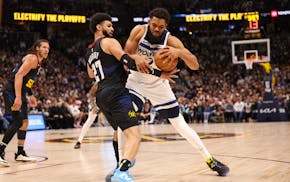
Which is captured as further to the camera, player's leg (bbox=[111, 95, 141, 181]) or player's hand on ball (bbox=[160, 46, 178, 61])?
player's hand on ball (bbox=[160, 46, 178, 61])

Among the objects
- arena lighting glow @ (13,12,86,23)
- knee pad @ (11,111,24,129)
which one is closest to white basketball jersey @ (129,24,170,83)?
knee pad @ (11,111,24,129)

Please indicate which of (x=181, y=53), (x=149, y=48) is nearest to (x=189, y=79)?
(x=149, y=48)

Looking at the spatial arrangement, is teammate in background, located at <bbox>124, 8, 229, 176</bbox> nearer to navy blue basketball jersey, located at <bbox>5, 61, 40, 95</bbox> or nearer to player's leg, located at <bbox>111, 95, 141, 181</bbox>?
player's leg, located at <bbox>111, 95, 141, 181</bbox>

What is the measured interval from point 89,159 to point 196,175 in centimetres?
203

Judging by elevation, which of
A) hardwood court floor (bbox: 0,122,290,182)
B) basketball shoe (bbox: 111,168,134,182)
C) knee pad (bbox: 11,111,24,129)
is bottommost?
hardwood court floor (bbox: 0,122,290,182)

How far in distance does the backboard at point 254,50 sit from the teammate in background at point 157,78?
15620 millimetres

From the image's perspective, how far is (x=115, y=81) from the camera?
3.90 meters

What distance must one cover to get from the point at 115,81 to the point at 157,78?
0.75m

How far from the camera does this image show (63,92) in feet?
69.1

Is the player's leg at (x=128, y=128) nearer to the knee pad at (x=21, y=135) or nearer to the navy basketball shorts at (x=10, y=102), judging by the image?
the navy basketball shorts at (x=10, y=102)

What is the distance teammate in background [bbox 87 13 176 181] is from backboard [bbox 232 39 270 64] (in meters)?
16.3

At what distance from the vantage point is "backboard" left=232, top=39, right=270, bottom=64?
1953 centimetres

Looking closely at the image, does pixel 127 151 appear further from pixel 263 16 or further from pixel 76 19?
pixel 263 16

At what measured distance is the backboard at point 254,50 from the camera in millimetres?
19531
